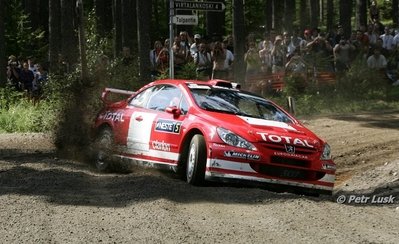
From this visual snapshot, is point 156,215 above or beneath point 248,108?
beneath

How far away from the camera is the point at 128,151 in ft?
39.5

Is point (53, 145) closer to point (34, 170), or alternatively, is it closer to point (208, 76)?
point (34, 170)

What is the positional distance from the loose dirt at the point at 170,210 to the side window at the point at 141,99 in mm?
1139


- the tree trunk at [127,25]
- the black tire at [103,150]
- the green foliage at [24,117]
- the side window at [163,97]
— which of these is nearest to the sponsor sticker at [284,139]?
the side window at [163,97]

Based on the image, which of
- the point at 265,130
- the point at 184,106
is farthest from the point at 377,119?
the point at 265,130

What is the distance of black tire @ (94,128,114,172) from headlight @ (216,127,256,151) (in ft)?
10.0

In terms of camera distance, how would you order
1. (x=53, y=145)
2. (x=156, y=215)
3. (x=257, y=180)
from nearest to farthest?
(x=156, y=215), (x=257, y=180), (x=53, y=145)

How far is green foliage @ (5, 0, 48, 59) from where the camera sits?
34.2 m

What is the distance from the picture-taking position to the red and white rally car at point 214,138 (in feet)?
32.4

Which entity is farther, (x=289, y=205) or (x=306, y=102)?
(x=306, y=102)

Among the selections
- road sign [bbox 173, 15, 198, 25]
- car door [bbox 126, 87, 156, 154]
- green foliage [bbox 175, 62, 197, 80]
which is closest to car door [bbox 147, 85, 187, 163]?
car door [bbox 126, 87, 156, 154]

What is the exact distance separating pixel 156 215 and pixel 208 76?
14.0m

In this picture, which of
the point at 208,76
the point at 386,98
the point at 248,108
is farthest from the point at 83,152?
the point at 386,98

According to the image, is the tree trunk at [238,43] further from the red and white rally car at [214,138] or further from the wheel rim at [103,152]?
the red and white rally car at [214,138]
